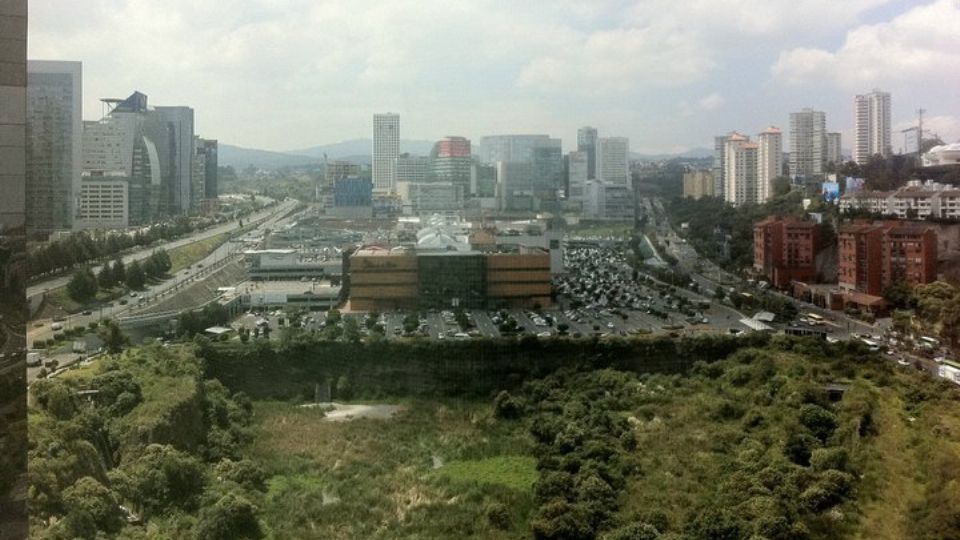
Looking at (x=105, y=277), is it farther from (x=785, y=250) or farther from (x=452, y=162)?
(x=785, y=250)

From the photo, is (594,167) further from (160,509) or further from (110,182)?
(160,509)

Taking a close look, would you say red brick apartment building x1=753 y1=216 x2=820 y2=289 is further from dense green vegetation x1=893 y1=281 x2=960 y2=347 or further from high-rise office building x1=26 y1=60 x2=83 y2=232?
high-rise office building x1=26 y1=60 x2=83 y2=232

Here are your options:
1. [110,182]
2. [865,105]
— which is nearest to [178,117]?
[110,182]

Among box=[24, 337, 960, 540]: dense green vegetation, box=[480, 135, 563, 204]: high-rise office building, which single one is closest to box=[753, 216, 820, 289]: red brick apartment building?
box=[24, 337, 960, 540]: dense green vegetation

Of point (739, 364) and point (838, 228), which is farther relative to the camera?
point (739, 364)

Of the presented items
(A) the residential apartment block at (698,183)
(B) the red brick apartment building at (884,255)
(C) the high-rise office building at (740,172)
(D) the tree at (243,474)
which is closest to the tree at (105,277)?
(D) the tree at (243,474)
